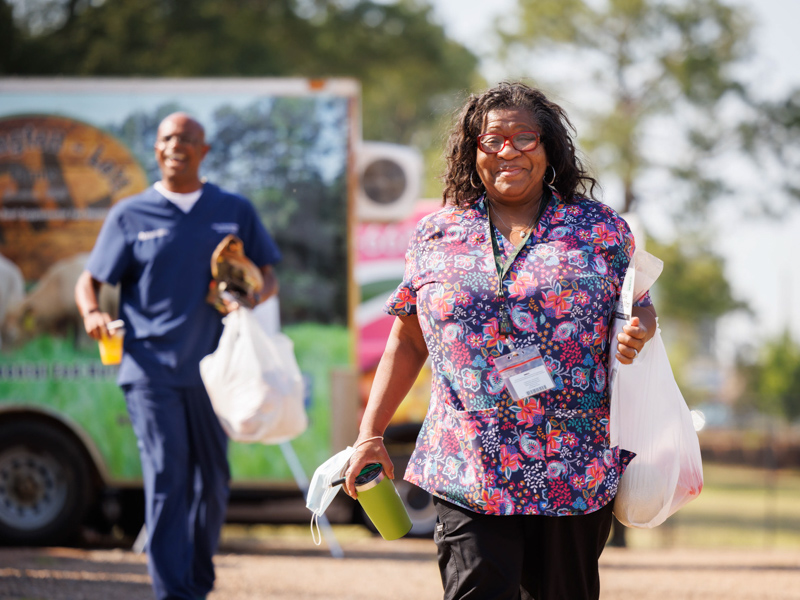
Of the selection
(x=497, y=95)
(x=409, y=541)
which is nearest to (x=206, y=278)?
(x=497, y=95)

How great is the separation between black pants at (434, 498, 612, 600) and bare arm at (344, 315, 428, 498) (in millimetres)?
232

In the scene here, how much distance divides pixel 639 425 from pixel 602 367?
0.57ft

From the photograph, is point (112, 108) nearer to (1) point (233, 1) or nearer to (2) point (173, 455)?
(2) point (173, 455)

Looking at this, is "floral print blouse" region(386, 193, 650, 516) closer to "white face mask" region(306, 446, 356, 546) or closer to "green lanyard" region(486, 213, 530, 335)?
"green lanyard" region(486, 213, 530, 335)

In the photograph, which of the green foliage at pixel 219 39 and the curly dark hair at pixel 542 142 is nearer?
the curly dark hair at pixel 542 142

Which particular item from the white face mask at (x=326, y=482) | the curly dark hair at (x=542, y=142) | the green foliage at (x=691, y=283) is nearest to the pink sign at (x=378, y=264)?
the curly dark hair at (x=542, y=142)

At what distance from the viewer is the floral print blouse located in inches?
97.2

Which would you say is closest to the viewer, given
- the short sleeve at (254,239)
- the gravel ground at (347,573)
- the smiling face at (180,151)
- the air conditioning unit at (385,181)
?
the smiling face at (180,151)

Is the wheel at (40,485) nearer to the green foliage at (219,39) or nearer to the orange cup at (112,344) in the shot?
the orange cup at (112,344)

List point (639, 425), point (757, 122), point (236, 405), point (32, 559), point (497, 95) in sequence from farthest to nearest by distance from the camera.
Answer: point (757, 122) → point (32, 559) → point (236, 405) → point (497, 95) → point (639, 425)

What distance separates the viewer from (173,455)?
4.04 m

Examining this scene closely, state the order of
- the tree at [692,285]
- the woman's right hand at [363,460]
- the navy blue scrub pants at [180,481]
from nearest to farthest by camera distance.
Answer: the woman's right hand at [363,460], the navy blue scrub pants at [180,481], the tree at [692,285]

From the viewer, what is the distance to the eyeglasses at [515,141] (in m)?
2.69

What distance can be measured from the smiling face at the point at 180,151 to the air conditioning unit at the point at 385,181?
295cm
